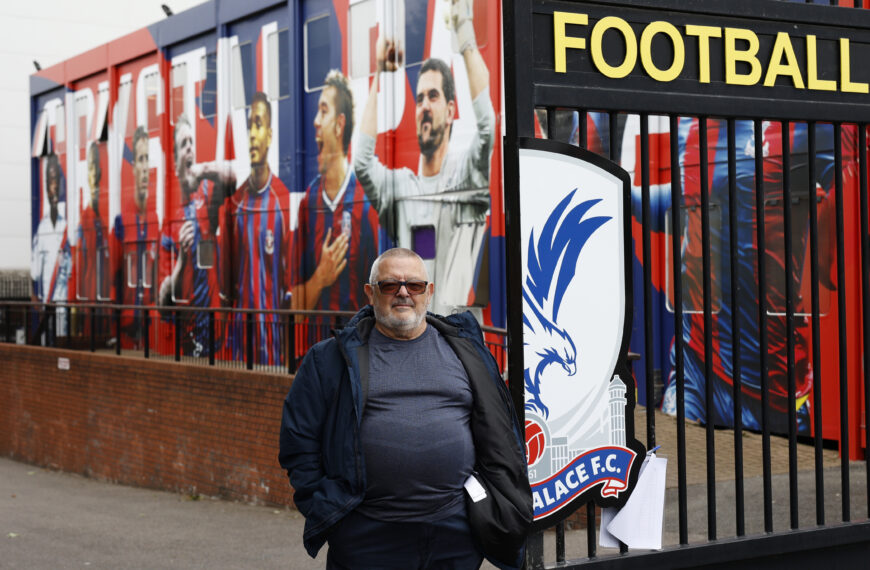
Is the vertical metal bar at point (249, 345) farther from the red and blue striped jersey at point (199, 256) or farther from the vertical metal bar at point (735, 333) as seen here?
the vertical metal bar at point (735, 333)

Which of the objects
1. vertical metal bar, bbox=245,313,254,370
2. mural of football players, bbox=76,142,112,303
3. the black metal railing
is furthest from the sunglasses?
mural of football players, bbox=76,142,112,303

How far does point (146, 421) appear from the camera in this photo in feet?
52.1

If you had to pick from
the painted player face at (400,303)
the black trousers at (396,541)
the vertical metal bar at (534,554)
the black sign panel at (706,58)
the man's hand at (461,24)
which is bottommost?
the vertical metal bar at (534,554)

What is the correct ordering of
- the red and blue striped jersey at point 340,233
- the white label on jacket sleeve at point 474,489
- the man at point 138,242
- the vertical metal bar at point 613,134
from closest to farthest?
1. the white label on jacket sleeve at point 474,489
2. the vertical metal bar at point 613,134
3. the red and blue striped jersey at point 340,233
4. the man at point 138,242

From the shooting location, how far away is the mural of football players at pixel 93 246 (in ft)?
86.4

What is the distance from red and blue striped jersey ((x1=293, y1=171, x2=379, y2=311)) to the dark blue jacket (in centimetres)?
1241

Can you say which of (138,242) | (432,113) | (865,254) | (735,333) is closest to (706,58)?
(735,333)

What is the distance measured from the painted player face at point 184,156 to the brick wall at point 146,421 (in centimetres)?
447

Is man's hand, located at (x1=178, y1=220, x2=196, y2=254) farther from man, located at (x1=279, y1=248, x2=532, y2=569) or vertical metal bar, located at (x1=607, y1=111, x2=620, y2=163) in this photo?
man, located at (x1=279, y1=248, x2=532, y2=569)

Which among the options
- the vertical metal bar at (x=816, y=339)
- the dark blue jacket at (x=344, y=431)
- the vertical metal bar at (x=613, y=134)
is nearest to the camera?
the dark blue jacket at (x=344, y=431)

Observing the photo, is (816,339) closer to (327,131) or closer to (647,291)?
(647,291)

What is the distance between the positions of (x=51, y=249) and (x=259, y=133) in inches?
442

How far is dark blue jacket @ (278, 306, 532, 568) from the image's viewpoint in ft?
12.6

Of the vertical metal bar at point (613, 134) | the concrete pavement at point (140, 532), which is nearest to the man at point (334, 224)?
the concrete pavement at point (140, 532)
